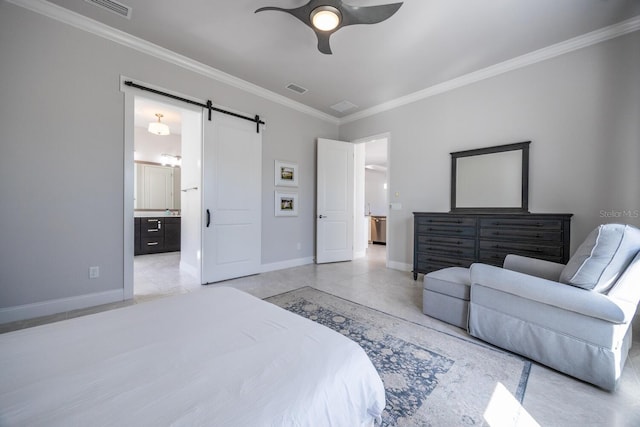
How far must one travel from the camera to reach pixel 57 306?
257 cm

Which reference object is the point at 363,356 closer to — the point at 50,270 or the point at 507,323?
the point at 507,323

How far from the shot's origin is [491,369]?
1.74 meters

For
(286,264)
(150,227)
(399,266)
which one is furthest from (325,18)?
(150,227)

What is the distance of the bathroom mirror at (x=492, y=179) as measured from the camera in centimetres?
326

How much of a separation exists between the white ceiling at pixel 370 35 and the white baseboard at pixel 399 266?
2.94 metres

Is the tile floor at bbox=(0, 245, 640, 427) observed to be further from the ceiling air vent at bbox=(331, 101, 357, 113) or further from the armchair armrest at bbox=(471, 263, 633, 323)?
the ceiling air vent at bbox=(331, 101, 357, 113)

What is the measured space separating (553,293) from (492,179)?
86.2 inches

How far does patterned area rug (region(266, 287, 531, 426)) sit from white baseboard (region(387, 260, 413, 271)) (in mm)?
2002

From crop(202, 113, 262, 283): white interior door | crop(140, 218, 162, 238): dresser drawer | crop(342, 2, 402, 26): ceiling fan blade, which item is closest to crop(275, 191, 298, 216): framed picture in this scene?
crop(202, 113, 262, 283): white interior door

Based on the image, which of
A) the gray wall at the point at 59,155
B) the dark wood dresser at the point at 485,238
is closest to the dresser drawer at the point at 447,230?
the dark wood dresser at the point at 485,238

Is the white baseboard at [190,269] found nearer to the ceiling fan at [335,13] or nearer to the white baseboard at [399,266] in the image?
the white baseboard at [399,266]

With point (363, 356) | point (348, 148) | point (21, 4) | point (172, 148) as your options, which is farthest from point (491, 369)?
point (172, 148)

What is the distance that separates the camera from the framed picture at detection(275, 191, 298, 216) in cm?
451

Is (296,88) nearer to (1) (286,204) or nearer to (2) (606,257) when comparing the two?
(1) (286,204)
